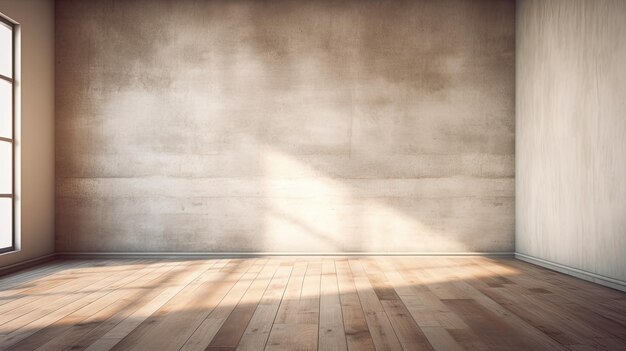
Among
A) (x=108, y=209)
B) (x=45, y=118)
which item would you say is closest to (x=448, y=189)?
(x=108, y=209)

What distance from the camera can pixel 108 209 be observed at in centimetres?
597

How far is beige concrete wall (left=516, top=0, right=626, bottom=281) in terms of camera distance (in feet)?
13.3

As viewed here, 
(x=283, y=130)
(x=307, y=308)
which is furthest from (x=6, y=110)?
(x=307, y=308)

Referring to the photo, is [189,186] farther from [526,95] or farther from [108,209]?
[526,95]

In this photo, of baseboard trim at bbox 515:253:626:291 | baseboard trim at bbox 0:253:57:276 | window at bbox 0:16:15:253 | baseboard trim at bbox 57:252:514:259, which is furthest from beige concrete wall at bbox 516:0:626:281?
window at bbox 0:16:15:253

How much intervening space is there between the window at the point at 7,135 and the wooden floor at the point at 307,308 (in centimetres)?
57

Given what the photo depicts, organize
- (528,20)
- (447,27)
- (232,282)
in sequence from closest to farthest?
(232,282), (528,20), (447,27)

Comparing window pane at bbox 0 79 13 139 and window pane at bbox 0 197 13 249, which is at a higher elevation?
window pane at bbox 0 79 13 139

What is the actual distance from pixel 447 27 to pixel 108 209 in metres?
4.80

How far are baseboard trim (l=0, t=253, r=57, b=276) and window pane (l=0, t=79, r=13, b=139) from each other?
137 cm

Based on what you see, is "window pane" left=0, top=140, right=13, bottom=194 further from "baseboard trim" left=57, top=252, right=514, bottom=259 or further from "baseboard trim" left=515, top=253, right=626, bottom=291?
"baseboard trim" left=515, top=253, right=626, bottom=291

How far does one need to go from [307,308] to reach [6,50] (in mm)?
4295

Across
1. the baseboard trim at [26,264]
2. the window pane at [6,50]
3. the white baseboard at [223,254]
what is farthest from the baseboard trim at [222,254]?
the window pane at [6,50]

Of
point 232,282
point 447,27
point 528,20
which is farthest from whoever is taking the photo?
point 447,27
